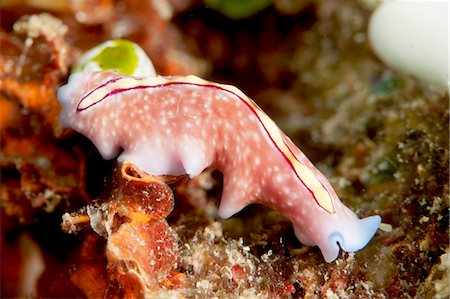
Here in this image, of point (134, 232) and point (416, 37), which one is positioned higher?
point (416, 37)

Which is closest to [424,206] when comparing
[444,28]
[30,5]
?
[444,28]

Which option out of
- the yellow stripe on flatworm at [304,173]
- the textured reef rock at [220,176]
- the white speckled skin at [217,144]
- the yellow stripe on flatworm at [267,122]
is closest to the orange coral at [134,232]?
the textured reef rock at [220,176]

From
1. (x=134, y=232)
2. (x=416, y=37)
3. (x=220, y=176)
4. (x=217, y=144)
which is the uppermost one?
(x=416, y=37)

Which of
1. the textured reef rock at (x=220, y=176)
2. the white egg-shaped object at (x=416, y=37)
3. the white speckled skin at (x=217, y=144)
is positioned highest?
the white egg-shaped object at (x=416, y=37)

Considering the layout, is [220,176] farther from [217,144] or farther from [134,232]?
[134,232]

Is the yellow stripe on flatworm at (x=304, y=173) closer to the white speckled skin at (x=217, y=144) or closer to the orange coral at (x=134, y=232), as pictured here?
the white speckled skin at (x=217, y=144)

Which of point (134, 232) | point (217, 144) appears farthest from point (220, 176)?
point (134, 232)

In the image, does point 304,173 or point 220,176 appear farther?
point 220,176

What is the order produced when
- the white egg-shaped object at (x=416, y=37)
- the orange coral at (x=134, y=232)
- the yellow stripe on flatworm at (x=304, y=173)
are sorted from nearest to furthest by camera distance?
1. the orange coral at (x=134, y=232)
2. the yellow stripe on flatworm at (x=304, y=173)
3. the white egg-shaped object at (x=416, y=37)

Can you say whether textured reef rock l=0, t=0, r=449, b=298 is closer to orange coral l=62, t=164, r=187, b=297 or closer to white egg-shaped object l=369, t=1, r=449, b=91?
orange coral l=62, t=164, r=187, b=297
